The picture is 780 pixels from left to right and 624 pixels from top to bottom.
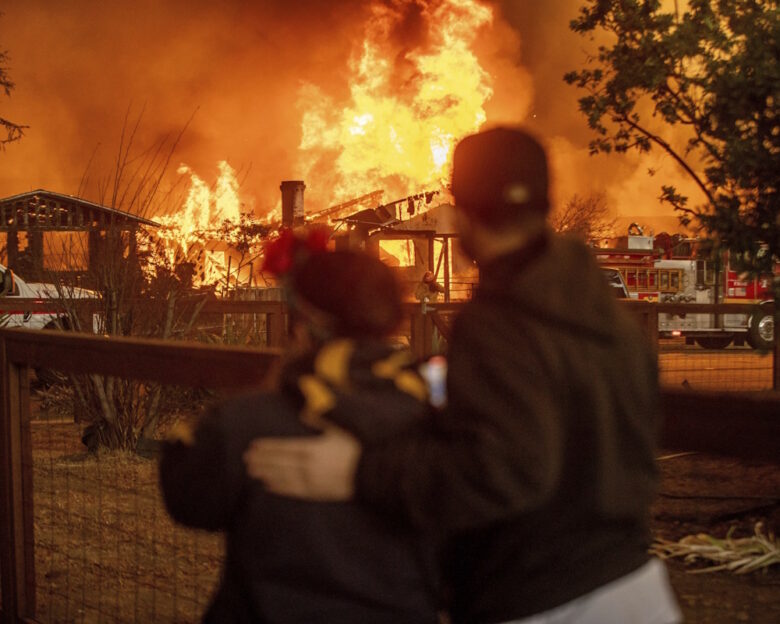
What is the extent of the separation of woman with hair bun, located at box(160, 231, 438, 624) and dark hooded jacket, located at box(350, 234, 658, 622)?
0.10 m

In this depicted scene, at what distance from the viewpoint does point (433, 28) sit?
6819cm

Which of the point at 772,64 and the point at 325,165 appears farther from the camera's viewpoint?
the point at 325,165

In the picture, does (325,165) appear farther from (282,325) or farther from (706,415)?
(706,415)

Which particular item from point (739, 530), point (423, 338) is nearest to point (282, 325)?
point (423, 338)

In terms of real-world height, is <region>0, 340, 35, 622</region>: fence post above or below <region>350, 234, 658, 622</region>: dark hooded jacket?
below

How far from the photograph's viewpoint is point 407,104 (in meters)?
67.7

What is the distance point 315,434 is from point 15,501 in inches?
111

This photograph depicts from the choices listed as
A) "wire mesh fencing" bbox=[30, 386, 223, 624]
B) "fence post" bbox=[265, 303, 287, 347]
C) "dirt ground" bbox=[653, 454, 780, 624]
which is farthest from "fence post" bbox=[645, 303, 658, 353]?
"wire mesh fencing" bbox=[30, 386, 223, 624]

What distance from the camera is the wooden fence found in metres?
1.97

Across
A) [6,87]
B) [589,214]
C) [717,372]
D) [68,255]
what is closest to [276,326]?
[68,255]

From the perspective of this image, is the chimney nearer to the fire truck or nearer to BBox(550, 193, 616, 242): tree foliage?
the fire truck

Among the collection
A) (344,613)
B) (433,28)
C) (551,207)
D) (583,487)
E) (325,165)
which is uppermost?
(433,28)

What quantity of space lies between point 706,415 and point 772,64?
168 inches

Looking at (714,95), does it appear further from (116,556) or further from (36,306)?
(36,306)
